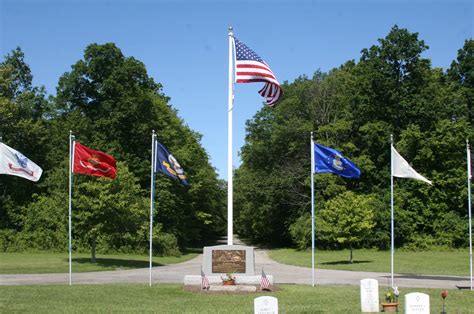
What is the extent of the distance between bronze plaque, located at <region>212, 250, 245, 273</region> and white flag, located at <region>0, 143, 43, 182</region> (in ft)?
24.9

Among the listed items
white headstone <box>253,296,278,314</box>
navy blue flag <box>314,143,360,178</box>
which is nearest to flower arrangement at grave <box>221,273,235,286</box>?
navy blue flag <box>314,143,360,178</box>

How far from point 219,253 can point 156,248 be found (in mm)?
29699

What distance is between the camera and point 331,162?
22797mm

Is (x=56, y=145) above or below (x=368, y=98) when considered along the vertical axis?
below

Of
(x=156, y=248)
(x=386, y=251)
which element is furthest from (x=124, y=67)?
(x=386, y=251)

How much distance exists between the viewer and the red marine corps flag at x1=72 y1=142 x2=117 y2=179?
23.0 m

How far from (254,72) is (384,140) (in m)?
35.5

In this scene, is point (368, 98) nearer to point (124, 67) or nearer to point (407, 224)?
point (407, 224)

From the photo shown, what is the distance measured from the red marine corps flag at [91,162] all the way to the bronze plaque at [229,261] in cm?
623

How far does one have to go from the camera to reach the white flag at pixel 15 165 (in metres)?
21.1

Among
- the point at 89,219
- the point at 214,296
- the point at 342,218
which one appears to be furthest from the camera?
the point at 342,218

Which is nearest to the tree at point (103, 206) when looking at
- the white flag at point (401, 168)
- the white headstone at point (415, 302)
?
the white flag at point (401, 168)

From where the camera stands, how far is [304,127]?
5762cm

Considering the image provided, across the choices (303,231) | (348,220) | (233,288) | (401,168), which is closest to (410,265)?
(348,220)
